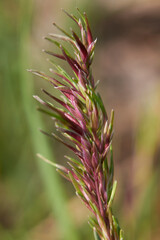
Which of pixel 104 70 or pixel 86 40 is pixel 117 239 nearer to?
pixel 86 40

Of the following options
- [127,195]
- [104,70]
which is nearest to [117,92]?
[104,70]

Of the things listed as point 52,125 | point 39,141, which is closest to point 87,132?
point 39,141

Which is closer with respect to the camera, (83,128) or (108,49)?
(83,128)

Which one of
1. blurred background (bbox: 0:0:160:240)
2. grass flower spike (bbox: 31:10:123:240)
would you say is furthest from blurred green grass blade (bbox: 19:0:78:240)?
grass flower spike (bbox: 31:10:123:240)

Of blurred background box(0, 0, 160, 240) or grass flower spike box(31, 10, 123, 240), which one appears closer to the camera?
grass flower spike box(31, 10, 123, 240)

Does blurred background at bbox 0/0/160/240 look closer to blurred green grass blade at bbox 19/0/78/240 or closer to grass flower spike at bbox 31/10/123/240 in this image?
blurred green grass blade at bbox 19/0/78/240

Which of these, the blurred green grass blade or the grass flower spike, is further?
the blurred green grass blade
